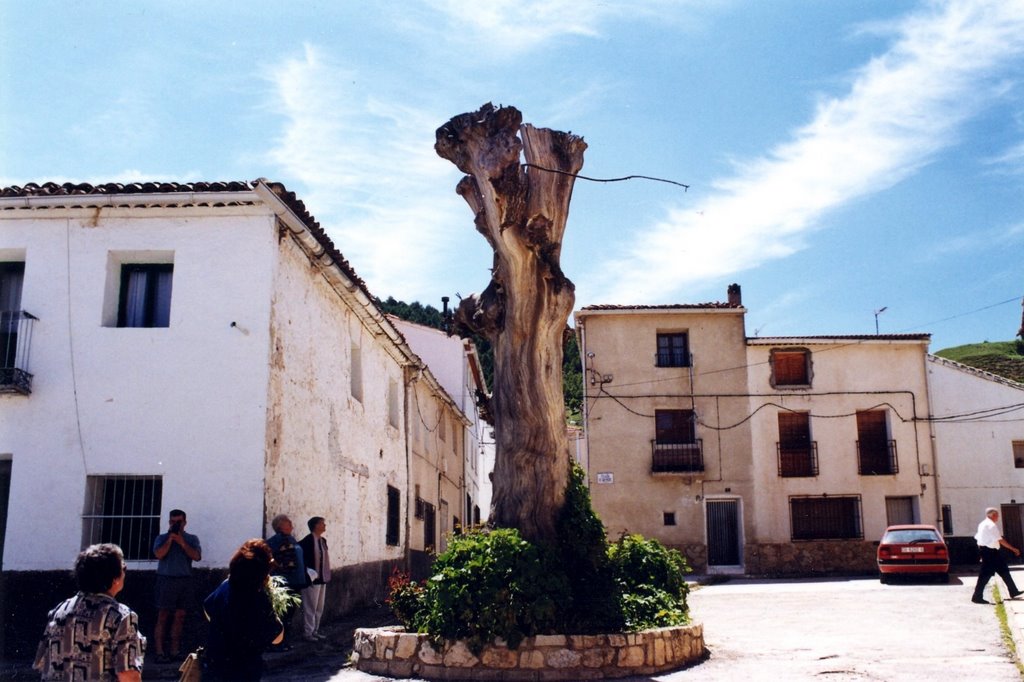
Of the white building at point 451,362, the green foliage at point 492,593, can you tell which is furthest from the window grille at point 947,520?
the green foliage at point 492,593

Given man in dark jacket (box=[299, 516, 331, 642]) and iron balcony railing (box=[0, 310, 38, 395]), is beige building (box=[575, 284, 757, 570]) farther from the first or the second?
iron balcony railing (box=[0, 310, 38, 395])

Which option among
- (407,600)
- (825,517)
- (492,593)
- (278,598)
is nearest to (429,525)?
(825,517)

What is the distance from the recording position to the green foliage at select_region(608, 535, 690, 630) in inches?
354

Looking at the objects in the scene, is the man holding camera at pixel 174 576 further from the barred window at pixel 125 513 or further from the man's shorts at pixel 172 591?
the barred window at pixel 125 513

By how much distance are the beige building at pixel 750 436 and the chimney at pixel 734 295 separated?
1.41m

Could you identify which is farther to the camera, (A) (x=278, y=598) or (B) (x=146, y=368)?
(B) (x=146, y=368)

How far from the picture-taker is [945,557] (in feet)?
60.9

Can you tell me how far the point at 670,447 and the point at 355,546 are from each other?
14.4 meters

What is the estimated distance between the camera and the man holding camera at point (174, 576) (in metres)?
9.24

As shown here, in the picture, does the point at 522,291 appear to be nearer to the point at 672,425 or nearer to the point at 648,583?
the point at 648,583

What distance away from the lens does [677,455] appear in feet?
88.1

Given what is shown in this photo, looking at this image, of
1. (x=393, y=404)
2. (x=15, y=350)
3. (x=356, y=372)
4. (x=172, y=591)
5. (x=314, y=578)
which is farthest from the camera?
(x=393, y=404)

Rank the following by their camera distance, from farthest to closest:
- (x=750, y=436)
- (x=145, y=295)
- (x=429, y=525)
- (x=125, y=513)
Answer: (x=750, y=436) < (x=429, y=525) < (x=145, y=295) < (x=125, y=513)

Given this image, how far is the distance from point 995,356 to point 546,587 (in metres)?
68.9
